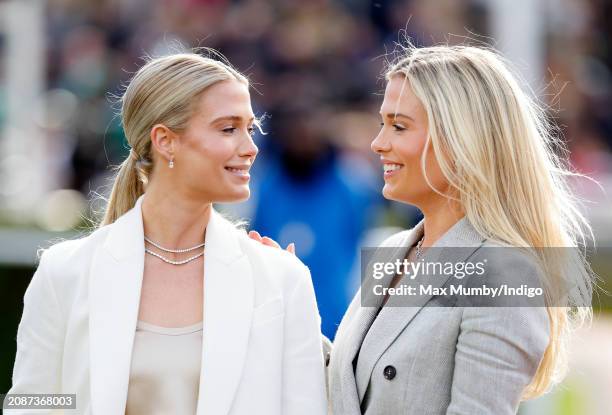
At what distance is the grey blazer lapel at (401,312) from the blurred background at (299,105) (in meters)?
2.40

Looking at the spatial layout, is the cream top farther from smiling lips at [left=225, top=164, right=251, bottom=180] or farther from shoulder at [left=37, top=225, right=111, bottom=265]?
smiling lips at [left=225, top=164, right=251, bottom=180]

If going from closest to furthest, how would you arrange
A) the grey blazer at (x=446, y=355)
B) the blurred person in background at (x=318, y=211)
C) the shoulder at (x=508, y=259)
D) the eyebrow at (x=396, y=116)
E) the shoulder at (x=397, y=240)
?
the grey blazer at (x=446, y=355) < the shoulder at (x=508, y=259) < the eyebrow at (x=396, y=116) < the shoulder at (x=397, y=240) < the blurred person in background at (x=318, y=211)

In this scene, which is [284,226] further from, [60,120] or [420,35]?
[60,120]

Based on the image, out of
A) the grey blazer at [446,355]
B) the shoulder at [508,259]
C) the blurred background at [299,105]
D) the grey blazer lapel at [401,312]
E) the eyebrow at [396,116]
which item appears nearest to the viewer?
the grey blazer at [446,355]

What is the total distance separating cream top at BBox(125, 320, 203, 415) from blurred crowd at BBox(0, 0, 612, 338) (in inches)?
110

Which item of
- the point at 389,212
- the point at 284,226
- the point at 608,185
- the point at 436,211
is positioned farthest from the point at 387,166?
the point at 608,185

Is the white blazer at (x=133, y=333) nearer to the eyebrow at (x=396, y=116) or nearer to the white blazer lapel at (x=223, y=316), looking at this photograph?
the white blazer lapel at (x=223, y=316)

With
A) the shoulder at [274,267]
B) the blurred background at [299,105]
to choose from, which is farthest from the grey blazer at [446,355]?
the blurred background at [299,105]

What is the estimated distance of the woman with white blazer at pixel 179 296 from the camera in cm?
341

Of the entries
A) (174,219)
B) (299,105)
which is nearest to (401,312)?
(174,219)

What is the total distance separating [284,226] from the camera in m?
6.35

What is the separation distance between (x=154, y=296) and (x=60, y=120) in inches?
265

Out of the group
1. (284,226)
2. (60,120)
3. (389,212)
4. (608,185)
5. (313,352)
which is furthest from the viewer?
(60,120)

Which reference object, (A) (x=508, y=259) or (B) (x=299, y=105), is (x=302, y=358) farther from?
(B) (x=299, y=105)
